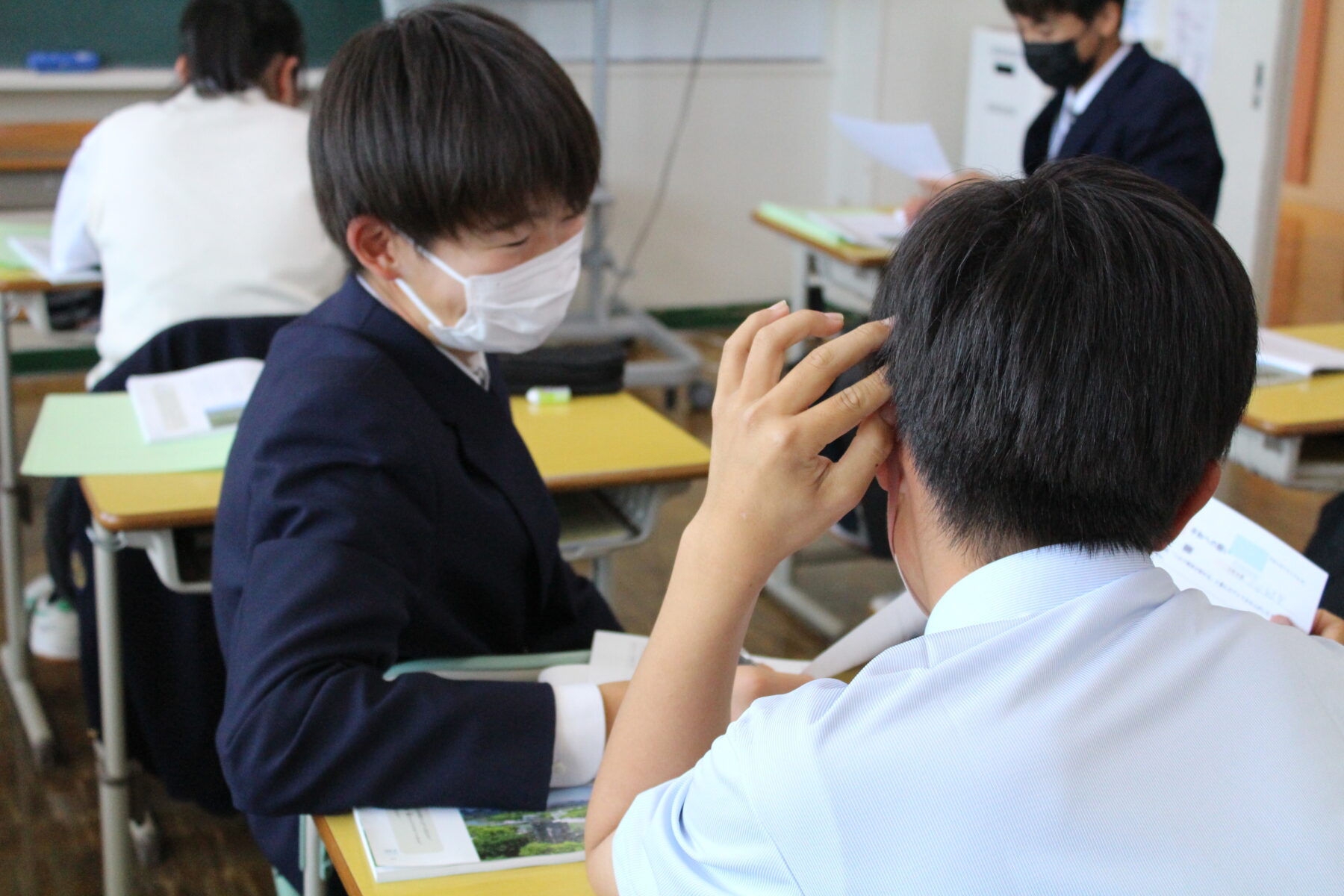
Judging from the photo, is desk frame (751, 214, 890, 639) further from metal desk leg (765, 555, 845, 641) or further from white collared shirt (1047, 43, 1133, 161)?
white collared shirt (1047, 43, 1133, 161)

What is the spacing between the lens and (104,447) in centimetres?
175

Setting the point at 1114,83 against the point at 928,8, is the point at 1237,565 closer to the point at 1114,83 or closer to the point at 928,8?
the point at 1114,83

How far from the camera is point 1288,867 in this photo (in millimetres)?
588

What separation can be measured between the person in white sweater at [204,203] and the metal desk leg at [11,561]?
1.39ft

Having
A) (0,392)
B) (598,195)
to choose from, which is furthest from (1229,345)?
(598,195)

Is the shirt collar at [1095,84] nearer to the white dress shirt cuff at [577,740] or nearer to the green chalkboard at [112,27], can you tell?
the white dress shirt cuff at [577,740]

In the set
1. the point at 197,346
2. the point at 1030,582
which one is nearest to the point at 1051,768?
the point at 1030,582

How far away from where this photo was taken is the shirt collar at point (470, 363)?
1.25 metres

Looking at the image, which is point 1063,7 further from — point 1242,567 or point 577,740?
point 577,740

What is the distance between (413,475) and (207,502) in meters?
0.63

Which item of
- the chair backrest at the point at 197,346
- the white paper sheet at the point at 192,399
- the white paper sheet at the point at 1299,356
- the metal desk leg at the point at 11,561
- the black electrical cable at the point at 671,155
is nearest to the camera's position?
the white paper sheet at the point at 192,399

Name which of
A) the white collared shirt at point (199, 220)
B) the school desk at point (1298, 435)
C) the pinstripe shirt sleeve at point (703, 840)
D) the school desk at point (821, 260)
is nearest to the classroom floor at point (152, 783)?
the school desk at point (821, 260)

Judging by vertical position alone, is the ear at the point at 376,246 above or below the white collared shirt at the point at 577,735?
above

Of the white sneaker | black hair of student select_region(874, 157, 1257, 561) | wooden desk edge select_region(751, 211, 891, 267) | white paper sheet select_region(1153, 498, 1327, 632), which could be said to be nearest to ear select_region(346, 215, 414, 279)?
black hair of student select_region(874, 157, 1257, 561)
